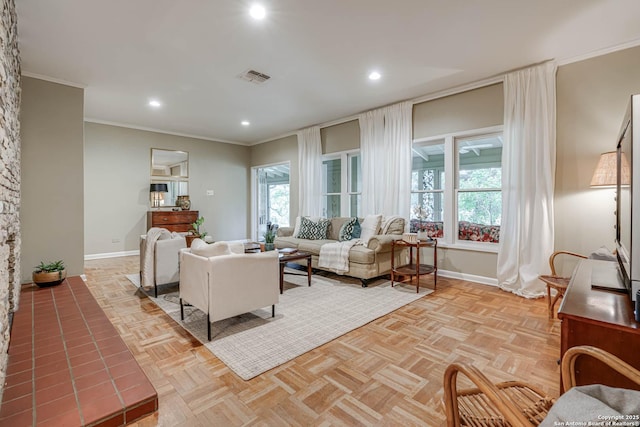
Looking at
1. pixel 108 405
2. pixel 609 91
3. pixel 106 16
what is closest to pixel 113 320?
pixel 108 405

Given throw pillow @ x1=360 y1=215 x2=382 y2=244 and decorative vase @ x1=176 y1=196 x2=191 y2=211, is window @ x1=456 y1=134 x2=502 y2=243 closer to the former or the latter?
throw pillow @ x1=360 y1=215 x2=382 y2=244

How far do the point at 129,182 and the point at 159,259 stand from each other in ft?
12.3

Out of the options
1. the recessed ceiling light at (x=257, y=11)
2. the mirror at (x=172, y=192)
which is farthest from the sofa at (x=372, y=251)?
the mirror at (x=172, y=192)

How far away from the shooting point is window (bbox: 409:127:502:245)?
4.12 metres

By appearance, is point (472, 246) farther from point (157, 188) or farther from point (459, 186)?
point (157, 188)

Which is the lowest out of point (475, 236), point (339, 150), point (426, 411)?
point (426, 411)

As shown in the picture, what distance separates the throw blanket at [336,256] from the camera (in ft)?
13.3

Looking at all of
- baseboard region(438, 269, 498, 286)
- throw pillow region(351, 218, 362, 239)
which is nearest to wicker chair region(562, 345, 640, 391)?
baseboard region(438, 269, 498, 286)

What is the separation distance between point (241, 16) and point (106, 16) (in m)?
1.19

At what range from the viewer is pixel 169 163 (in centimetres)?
686

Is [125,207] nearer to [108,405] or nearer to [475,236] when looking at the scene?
[108,405]

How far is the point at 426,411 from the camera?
1.61 metres

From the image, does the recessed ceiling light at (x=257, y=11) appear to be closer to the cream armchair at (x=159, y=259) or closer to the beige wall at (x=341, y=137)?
the cream armchair at (x=159, y=259)

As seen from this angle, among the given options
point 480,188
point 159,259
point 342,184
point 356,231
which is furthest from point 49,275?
point 480,188
